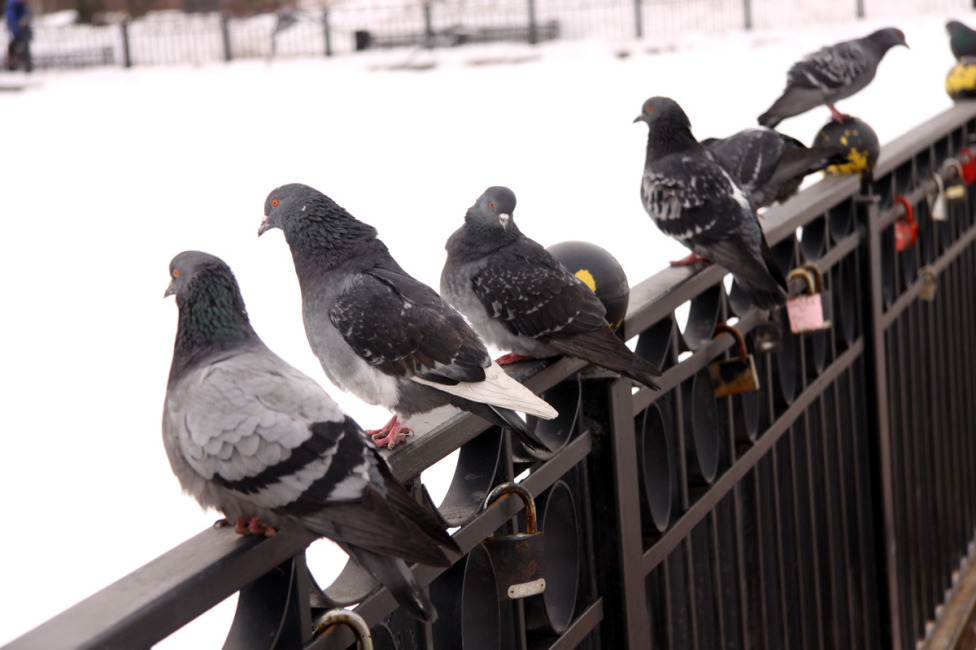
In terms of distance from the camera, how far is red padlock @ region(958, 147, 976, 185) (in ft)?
13.8

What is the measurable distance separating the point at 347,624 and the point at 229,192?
941 cm

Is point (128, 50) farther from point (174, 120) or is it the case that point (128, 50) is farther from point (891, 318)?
point (891, 318)

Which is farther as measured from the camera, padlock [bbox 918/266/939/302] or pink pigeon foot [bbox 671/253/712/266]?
padlock [bbox 918/266/939/302]

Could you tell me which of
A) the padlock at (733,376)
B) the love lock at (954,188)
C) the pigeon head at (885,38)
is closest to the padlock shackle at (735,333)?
the padlock at (733,376)

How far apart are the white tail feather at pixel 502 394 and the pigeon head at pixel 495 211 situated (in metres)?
0.49

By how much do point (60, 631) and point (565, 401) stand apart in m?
1.05

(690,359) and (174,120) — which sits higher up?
(174,120)

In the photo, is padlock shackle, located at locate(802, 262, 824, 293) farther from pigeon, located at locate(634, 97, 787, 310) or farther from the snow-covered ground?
the snow-covered ground

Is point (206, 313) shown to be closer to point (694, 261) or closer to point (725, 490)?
point (725, 490)

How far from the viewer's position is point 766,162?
11.6 ft

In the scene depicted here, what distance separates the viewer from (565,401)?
5.97 ft

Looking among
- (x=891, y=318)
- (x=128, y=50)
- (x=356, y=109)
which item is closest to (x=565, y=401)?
(x=891, y=318)

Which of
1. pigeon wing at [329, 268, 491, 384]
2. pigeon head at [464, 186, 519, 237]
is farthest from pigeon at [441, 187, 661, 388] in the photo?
pigeon wing at [329, 268, 491, 384]

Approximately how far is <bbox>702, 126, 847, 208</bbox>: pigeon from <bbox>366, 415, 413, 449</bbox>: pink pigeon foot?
1.98 metres
